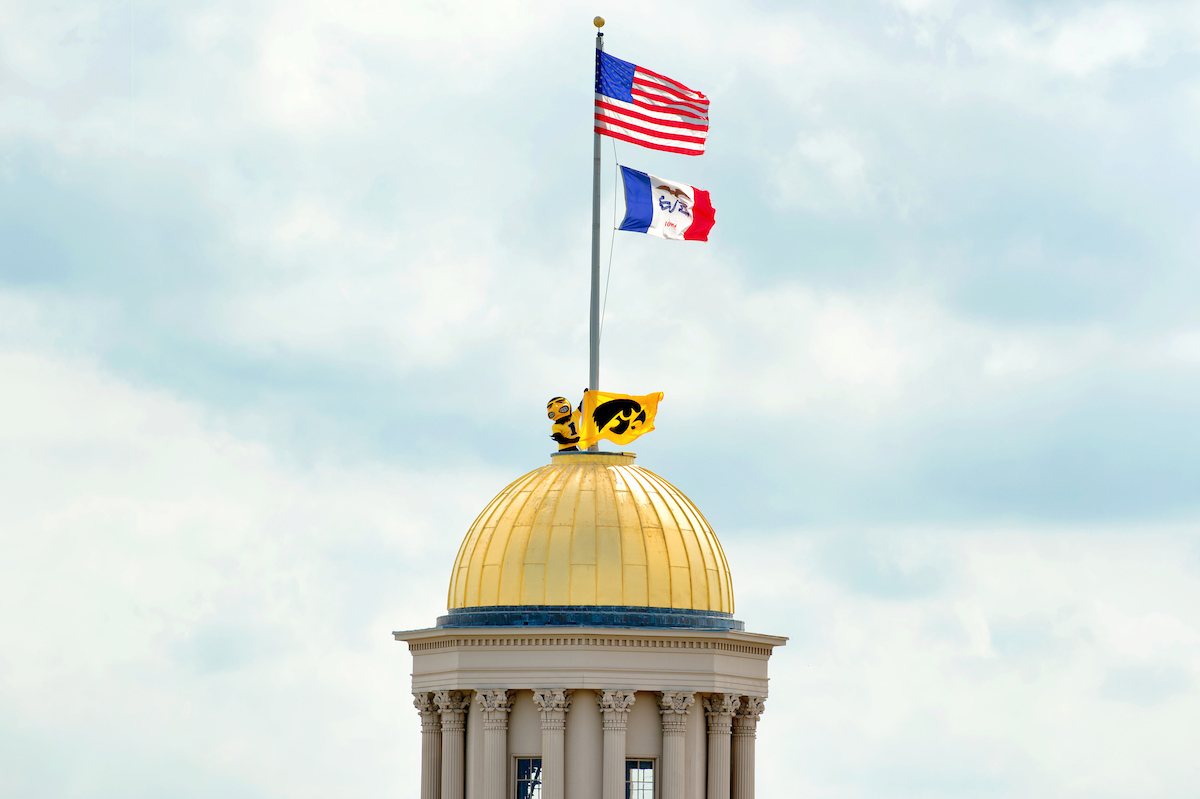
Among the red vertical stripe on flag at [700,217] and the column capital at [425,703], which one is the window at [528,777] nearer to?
the column capital at [425,703]

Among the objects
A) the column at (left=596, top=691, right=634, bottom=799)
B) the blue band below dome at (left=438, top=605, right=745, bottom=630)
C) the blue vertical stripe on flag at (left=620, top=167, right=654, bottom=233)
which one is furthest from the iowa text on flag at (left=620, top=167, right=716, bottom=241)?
the column at (left=596, top=691, right=634, bottom=799)

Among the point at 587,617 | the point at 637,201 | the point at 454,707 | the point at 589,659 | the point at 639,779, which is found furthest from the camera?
the point at 637,201

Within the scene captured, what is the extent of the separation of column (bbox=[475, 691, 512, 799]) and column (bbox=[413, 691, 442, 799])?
186 cm

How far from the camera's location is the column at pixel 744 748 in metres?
57.5

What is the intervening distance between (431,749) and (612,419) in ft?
27.6

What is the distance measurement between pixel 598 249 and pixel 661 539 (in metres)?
7.27

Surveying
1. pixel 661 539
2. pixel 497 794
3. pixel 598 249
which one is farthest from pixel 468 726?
pixel 598 249

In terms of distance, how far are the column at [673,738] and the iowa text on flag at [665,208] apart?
36.0 ft

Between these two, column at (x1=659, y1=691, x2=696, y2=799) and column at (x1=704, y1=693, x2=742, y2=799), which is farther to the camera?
column at (x1=704, y1=693, x2=742, y2=799)

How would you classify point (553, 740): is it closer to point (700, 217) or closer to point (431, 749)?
→ point (431, 749)

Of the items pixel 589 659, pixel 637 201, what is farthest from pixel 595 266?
pixel 589 659

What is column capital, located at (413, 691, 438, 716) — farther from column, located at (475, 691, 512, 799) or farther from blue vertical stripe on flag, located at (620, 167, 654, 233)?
blue vertical stripe on flag, located at (620, 167, 654, 233)

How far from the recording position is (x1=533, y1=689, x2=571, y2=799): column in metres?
55.3

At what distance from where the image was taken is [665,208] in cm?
5984
